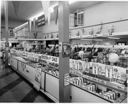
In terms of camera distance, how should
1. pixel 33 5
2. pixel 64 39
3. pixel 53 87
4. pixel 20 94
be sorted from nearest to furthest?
pixel 64 39, pixel 53 87, pixel 20 94, pixel 33 5

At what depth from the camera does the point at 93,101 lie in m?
1.81

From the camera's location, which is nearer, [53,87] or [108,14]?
[53,87]

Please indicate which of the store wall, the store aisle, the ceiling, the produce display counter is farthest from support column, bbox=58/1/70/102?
the store wall

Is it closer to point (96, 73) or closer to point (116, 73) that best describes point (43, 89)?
point (96, 73)

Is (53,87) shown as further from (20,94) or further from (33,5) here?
(33,5)

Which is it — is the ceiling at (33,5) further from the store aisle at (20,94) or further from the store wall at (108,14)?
the store aisle at (20,94)

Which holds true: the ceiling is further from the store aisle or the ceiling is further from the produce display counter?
the store aisle

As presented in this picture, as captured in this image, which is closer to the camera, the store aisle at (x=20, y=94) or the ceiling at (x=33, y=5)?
the store aisle at (x=20, y=94)

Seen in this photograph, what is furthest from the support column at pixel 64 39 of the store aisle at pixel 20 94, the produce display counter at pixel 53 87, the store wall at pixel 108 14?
the store wall at pixel 108 14

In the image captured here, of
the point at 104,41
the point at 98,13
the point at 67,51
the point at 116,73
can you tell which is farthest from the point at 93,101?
the point at 98,13

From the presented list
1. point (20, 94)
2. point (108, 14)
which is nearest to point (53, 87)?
point (20, 94)

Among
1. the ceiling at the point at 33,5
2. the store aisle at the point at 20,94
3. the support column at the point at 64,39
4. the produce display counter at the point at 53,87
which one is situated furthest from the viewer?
the ceiling at the point at 33,5

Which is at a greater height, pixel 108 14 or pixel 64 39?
pixel 108 14

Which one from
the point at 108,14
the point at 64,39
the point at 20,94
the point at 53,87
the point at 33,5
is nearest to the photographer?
the point at 64,39
